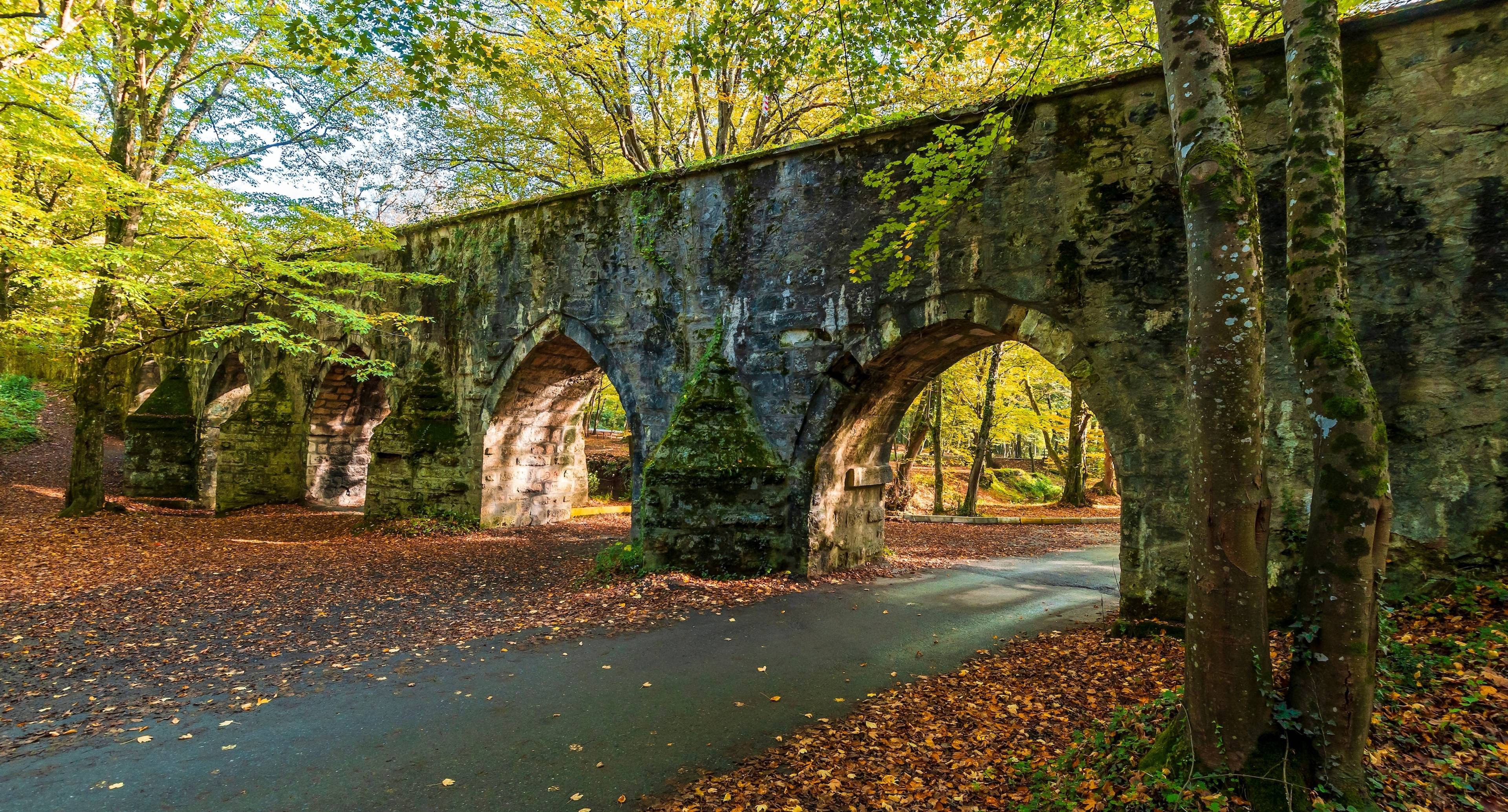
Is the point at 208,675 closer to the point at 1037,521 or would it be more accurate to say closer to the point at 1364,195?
the point at 1364,195

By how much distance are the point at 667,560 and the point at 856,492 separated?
8.69 ft

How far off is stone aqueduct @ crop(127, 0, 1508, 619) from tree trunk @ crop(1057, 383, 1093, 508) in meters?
9.59

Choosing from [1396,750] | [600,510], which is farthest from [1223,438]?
[600,510]

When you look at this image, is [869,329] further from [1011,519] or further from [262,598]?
[1011,519]

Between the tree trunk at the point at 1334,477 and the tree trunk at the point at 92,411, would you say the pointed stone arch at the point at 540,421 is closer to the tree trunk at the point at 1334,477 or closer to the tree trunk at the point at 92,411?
the tree trunk at the point at 92,411

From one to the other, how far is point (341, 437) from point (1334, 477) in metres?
16.6

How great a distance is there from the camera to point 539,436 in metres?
11.8

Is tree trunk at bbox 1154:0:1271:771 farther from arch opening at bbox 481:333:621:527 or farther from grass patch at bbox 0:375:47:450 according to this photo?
grass patch at bbox 0:375:47:450

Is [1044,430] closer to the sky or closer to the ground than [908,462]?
closer to the sky

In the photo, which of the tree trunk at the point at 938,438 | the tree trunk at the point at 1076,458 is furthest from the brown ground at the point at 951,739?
the tree trunk at the point at 1076,458

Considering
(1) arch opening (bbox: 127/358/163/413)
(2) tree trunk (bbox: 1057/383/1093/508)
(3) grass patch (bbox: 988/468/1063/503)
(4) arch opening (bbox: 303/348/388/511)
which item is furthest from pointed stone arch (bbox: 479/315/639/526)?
(3) grass patch (bbox: 988/468/1063/503)

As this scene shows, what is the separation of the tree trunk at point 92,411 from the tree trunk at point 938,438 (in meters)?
14.4

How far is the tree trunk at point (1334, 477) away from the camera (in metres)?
2.32

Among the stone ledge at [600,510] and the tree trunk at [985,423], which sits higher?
the tree trunk at [985,423]
